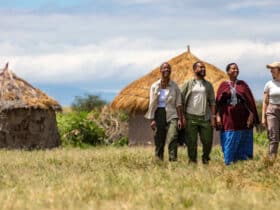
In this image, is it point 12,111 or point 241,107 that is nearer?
point 241,107

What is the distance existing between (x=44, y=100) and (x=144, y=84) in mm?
3581

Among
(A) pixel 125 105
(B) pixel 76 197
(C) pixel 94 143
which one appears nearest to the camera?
(B) pixel 76 197

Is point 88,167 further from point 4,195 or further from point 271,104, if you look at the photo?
point 4,195

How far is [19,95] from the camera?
885 inches

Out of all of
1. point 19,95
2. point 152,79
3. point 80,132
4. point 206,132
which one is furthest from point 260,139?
point 206,132

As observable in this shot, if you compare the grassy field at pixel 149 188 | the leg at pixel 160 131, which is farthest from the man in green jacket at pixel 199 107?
the grassy field at pixel 149 188

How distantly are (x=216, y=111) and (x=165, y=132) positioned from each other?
2.89ft

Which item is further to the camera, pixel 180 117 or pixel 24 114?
pixel 24 114

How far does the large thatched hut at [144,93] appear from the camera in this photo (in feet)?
81.1

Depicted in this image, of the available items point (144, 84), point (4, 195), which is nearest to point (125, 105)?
point (144, 84)

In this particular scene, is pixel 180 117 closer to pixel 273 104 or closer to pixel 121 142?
pixel 273 104

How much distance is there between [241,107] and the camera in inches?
524

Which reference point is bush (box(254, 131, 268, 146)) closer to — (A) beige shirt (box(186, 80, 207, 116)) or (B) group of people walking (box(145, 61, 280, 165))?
(B) group of people walking (box(145, 61, 280, 165))

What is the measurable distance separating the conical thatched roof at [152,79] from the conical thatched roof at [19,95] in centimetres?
259
